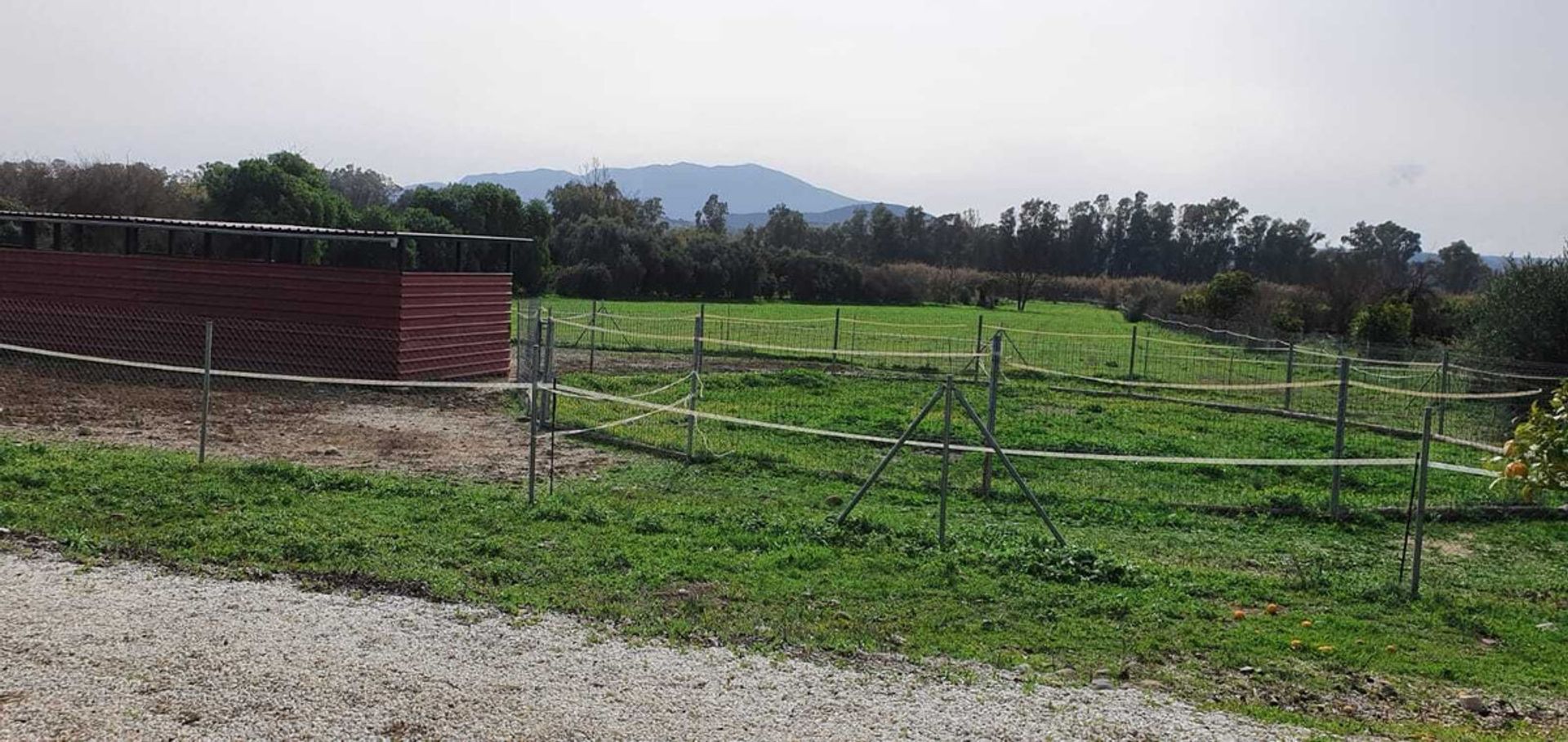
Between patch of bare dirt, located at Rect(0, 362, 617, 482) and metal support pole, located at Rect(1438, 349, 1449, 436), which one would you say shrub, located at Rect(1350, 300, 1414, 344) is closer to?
metal support pole, located at Rect(1438, 349, 1449, 436)

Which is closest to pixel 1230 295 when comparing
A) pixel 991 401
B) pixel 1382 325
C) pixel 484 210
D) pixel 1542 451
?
pixel 1382 325

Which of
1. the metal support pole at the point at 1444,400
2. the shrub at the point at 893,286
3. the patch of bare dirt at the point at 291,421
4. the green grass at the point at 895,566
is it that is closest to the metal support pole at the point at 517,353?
the patch of bare dirt at the point at 291,421

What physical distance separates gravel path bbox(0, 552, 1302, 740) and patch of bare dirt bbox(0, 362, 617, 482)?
544cm

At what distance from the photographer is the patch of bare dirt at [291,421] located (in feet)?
46.0

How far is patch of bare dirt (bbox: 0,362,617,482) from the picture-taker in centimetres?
1402

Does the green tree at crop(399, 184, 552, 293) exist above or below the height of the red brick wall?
above

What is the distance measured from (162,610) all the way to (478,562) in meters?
2.13

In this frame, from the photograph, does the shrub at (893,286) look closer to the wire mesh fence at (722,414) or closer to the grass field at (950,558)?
the wire mesh fence at (722,414)

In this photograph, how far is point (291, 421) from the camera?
16.6 metres

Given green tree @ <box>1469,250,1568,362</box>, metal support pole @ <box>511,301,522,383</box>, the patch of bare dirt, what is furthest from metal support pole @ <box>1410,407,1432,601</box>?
green tree @ <box>1469,250,1568,362</box>

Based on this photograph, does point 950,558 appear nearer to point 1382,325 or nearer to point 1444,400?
point 1444,400

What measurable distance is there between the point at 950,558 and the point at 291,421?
10.7 meters

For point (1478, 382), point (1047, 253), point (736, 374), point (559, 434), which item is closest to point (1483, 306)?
point (1478, 382)

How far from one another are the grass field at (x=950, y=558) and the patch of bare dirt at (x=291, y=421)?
1240 mm
